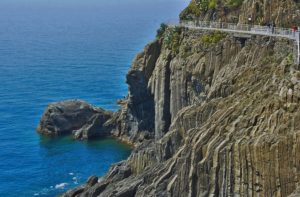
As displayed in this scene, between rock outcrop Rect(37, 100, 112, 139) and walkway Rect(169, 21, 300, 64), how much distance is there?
32.9 meters

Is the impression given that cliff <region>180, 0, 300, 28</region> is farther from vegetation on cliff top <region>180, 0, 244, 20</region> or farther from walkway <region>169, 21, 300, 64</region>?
walkway <region>169, 21, 300, 64</region>

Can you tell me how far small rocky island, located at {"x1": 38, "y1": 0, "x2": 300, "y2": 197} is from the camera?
62.8m

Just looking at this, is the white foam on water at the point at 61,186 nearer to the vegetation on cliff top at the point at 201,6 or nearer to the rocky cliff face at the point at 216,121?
the rocky cliff face at the point at 216,121

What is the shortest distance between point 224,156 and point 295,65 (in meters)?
15.2

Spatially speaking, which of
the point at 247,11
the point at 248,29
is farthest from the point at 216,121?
the point at 247,11

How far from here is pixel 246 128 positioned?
6719 cm

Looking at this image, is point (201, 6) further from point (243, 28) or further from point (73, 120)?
point (73, 120)

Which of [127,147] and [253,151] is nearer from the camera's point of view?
[253,151]

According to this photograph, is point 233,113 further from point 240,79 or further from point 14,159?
point 14,159

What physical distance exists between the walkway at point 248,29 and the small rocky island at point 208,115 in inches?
43.3

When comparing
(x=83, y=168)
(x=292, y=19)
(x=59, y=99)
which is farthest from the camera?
(x=59, y=99)

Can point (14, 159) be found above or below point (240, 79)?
below

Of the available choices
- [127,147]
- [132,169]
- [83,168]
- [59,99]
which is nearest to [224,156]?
[132,169]

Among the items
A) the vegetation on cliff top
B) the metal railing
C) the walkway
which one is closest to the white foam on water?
the walkway
